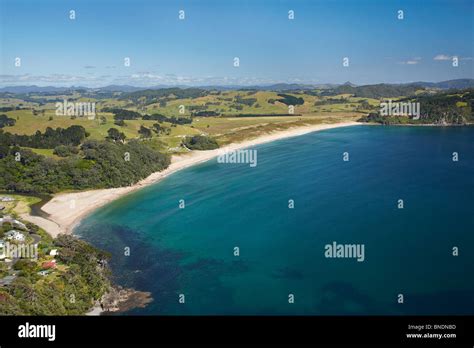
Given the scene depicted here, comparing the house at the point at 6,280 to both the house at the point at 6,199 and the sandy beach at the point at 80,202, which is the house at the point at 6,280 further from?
the house at the point at 6,199

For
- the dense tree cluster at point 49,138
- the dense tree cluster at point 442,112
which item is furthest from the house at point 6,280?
the dense tree cluster at point 442,112

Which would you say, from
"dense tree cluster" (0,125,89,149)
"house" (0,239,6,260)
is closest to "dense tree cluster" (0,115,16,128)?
"dense tree cluster" (0,125,89,149)

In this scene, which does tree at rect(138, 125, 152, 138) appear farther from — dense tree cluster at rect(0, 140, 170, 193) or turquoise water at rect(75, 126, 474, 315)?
turquoise water at rect(75, 126, 474, 315)

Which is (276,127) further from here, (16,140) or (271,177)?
(16,140)

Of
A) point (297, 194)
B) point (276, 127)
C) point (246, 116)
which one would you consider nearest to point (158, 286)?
point (297, 194)

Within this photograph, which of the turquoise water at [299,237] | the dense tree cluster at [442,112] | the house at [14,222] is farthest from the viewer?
the dense tree cluster at [442,112]

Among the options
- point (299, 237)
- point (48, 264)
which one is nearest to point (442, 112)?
point (299, 237)
